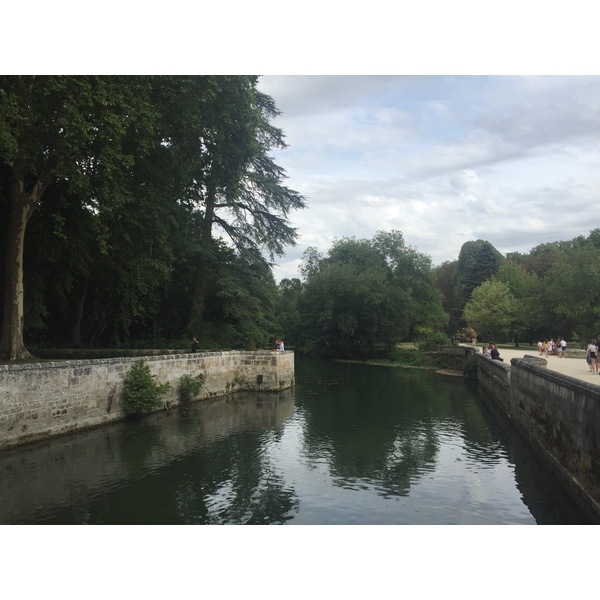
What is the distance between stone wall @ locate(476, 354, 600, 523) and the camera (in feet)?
28.5

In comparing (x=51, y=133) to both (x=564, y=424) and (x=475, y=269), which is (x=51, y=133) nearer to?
(x=564, y=424)

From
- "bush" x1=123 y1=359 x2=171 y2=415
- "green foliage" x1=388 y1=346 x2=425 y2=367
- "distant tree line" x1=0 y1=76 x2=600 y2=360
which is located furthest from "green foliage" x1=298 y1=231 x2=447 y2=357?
"bush" x1=123 y1=359 x2=171 y2=415

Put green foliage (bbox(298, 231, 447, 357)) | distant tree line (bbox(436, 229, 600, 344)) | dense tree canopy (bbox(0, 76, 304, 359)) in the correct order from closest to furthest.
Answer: dense tree canopy (bbox(0, 76, 304, 359)) < distant tree line (bbox(436, 229, 600, 344)) < green foliage (bbox(298, 231, 447, 357))

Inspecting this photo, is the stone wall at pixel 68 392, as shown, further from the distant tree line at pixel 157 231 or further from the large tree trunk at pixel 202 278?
the large tree trunk at pixel 202 278

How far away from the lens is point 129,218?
21.2m

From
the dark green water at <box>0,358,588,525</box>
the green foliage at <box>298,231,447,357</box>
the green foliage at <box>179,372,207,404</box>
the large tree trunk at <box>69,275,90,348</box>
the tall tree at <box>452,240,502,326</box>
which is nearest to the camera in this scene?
the dark green water at <box>0,358,588,525</box>

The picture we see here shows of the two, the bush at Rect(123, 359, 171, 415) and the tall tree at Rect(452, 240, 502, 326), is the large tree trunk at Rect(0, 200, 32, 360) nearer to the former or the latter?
the bush at Rect(123, 359, 171, 415)

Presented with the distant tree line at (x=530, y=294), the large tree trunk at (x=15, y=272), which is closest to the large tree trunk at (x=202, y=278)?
the large tree trunk at (x=15, y=272)

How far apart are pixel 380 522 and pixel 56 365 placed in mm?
8997

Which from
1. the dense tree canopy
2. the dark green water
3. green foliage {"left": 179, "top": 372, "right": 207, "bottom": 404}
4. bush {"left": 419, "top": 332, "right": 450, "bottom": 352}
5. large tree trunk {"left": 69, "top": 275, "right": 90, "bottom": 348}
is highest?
the dense tree canopy

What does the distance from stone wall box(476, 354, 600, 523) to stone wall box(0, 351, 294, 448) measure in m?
11.5

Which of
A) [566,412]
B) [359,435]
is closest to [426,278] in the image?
[359,435]

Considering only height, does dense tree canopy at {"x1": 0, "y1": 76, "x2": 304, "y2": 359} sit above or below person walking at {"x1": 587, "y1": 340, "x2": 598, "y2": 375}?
above

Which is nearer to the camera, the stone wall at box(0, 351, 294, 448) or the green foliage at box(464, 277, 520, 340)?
the stone wall at box(0, 351, 294, 448)
